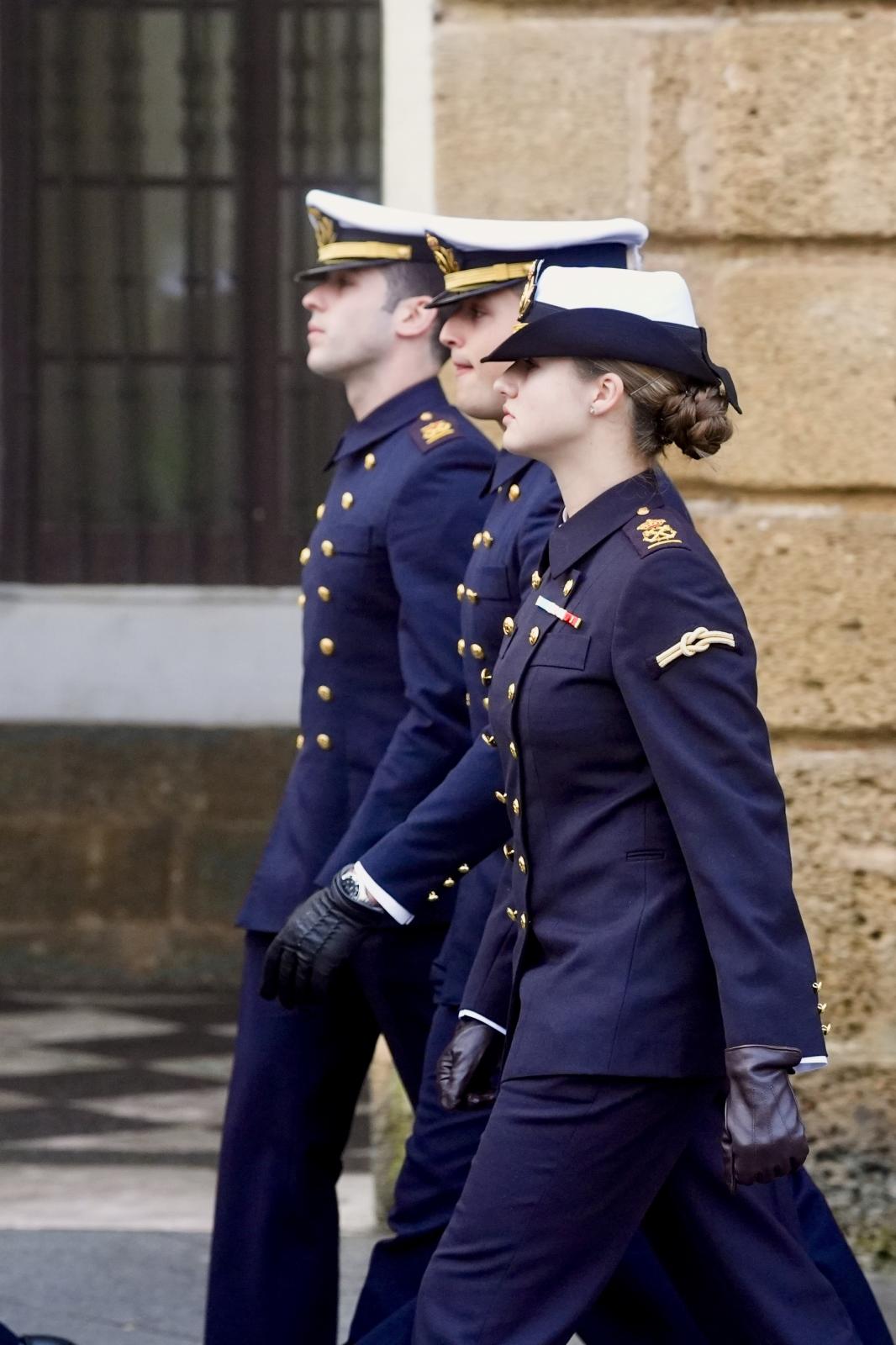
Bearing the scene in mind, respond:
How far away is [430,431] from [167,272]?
4.61 meters

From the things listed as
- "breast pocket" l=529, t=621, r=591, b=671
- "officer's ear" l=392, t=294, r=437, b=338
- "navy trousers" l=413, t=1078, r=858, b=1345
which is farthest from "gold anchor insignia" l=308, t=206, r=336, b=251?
"navy trousers" l=413, t=1078, r=858, b=1345

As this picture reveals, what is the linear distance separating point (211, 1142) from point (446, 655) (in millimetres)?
2591

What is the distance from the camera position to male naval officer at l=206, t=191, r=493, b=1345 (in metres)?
3.92

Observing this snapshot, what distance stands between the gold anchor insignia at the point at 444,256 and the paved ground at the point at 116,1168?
1.82m

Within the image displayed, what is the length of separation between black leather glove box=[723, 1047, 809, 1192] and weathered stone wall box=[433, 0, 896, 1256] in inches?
80.4

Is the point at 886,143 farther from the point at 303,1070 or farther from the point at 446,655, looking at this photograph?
the point at 303,1070

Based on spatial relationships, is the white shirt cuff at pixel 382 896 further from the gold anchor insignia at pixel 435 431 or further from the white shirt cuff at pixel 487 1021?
the gold anchor insignia at pixel 435 431

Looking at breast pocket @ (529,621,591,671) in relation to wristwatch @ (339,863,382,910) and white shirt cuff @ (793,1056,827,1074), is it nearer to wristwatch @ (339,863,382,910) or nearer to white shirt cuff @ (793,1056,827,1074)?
white shirt cuff @ (793,1056,827,1074)

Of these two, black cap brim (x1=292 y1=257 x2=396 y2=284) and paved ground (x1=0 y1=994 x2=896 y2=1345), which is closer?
black cap brim (x1=292 y1=257 x2=396 y2=284)

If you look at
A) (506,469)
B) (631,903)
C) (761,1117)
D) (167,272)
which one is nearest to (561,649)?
(631,903)

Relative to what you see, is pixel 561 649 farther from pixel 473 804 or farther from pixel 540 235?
pixel 540 235

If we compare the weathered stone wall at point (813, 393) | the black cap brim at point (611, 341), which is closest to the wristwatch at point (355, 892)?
the black cap brim at point (611, 341)

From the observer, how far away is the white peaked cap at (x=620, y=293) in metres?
3.12

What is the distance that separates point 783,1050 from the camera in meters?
2.86
